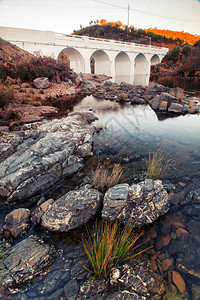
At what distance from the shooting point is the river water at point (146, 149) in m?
2.38

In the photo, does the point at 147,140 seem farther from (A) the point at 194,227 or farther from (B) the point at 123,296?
(B) the point at 123,296

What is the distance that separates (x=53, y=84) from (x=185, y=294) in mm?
16995

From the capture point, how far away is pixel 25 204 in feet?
10.5

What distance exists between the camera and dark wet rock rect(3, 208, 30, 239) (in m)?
2.49

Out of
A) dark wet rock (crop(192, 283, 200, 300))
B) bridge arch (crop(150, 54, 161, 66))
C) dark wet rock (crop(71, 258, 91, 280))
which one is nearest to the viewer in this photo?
dark wet rock (crop(192, 283, 200, 300))

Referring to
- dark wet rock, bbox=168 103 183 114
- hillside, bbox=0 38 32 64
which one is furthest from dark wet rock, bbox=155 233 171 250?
hillside, bbox=0 38 32 64

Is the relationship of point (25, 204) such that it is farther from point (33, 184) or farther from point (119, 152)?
point (119, 152)

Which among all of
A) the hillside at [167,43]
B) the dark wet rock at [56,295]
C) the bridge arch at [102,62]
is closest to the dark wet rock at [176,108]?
the dark wet rock at [56,295]

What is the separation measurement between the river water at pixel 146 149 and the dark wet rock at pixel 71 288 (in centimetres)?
7

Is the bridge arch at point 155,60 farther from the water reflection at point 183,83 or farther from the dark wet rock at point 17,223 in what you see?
the dark wet rock at point 17,223

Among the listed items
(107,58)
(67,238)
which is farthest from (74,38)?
(67,238)

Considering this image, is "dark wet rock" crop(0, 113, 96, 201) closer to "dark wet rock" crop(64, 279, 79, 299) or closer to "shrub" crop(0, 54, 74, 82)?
"dark wet rock" crop(64, 279, 79, 299)

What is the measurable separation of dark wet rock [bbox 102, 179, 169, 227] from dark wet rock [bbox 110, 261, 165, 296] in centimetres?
71

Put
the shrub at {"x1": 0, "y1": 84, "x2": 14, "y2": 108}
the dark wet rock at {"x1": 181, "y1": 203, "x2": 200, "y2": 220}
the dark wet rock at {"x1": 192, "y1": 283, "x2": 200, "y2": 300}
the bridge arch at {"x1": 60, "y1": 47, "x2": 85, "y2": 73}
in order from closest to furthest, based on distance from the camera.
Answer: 1. the dark wet rock at {"x1": 192, "y1": 283, "x2": 200, "y2": 300}
2. the dark wet rock at {"x1": 181, "y1": 203, "x2": 200, "y2": 220}
3. the shrub at {"x1": 0, "y1": 84, "x2": 14, "y2": 108}
4. the bridge arch at {"x1": 60, "y1": 47, "x2": 85, "y2": 73}
